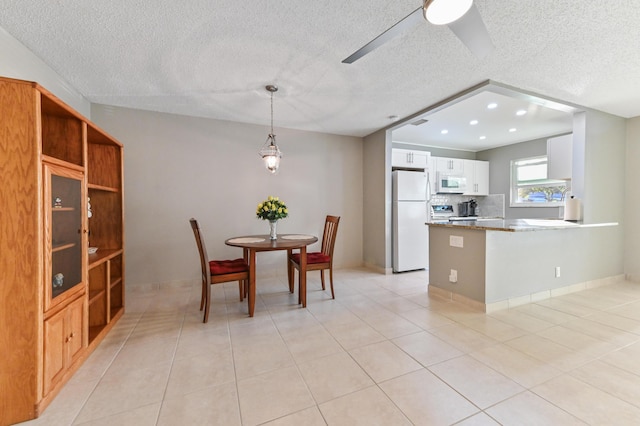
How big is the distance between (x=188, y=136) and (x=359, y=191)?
291 cm

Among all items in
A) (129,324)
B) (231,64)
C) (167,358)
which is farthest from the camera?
(129,324)

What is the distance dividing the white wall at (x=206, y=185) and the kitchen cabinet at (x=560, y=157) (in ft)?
10.6

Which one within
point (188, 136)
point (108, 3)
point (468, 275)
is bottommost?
point (468, 275)

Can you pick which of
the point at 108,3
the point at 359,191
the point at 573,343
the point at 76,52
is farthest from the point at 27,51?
the point at 573,343

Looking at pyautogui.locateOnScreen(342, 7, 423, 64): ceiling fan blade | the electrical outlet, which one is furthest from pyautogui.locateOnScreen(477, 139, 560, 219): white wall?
pyautogui.locateOnScreen(342, 7, 423, 64): ceiling fan blade

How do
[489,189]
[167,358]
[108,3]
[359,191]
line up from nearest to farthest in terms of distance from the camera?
1. [108,3]
2. [167,358]
3. [359,191]
4. [489,189]

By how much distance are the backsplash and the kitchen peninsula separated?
2384 mm

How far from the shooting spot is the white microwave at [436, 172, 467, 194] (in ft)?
18.9

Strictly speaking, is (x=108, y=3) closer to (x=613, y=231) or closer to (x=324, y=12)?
(x=324, y=12)

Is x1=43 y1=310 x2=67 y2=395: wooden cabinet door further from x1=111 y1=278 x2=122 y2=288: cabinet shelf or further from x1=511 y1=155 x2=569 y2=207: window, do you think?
x1=511 y1=155 x2=569 y2=207: window

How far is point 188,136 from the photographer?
3.83 meters

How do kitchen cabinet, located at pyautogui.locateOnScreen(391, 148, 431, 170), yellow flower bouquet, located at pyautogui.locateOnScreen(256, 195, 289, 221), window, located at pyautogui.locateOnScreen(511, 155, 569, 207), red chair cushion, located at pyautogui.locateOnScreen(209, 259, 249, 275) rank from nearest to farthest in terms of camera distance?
red chair cushion, located at pyautogui.locateOnScreen(209, 259, 249, 275) < yellow flower bouquet, located at pyautogui.locateOnScreen(256, 195, 289, 221) < kitchen cabinet, located at pyautogui.locateOnScreen(391, 148, 431, 170) < window, located at pyautogui.locateOnScreen(511, 155, 569, 207)

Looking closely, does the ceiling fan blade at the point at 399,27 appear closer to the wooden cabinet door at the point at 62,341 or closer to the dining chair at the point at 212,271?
the dining chair at the point at 212,271

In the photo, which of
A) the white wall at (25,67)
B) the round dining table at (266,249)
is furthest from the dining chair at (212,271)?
the white wall at (25,67)
